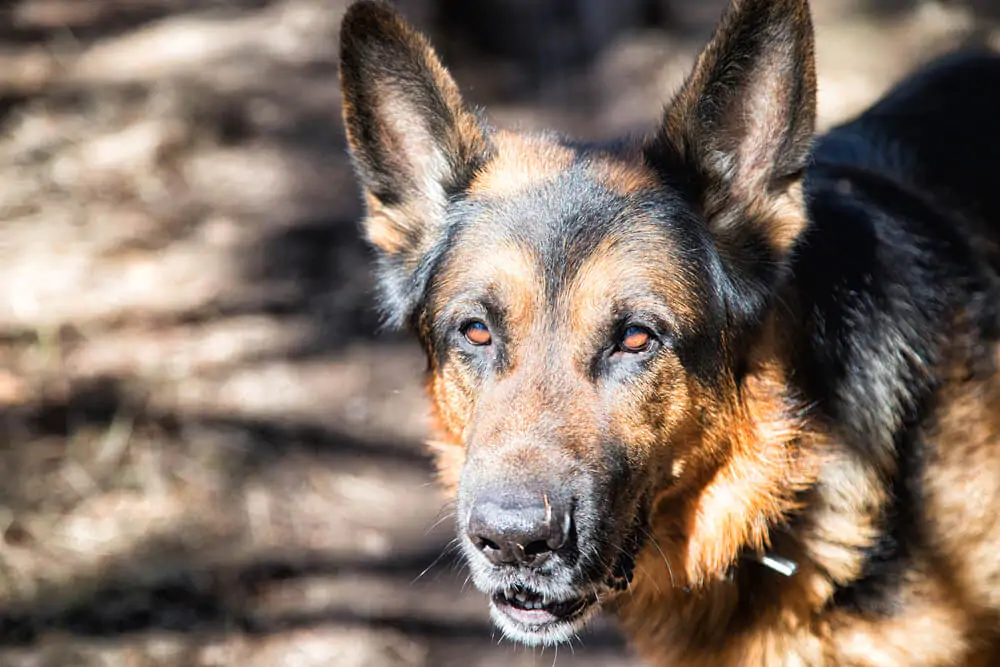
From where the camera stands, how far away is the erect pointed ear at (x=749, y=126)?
3.54m

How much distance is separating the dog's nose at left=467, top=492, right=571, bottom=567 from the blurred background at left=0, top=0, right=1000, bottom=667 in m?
1.70

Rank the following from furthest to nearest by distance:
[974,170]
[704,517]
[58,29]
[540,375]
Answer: [58,29], [974,170], [704,517], [540,375]

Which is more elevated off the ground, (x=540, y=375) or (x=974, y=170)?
(x=974, y=170)

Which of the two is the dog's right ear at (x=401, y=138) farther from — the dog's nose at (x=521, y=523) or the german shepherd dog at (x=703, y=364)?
the dog's nose at (x=521, y=523)

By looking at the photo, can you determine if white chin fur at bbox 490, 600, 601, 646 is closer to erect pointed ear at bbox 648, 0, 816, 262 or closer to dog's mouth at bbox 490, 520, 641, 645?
dog's mouth at bbox 490, 520, 641, 645

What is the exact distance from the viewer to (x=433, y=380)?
4.21m

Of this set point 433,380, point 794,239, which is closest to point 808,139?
point 794,239

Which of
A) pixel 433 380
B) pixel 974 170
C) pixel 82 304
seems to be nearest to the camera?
pixel 433 380

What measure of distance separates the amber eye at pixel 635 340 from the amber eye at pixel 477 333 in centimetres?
50

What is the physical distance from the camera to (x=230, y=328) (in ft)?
24.6

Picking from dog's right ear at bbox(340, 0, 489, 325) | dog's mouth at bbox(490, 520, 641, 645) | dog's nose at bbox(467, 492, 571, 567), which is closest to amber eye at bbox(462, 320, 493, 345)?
dog's right ear at bbox(340, 0, 489, 325)

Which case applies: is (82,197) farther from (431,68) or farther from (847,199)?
(847,199)

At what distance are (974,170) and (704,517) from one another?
7.58ft

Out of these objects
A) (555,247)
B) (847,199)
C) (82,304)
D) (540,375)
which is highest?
(847,199)
